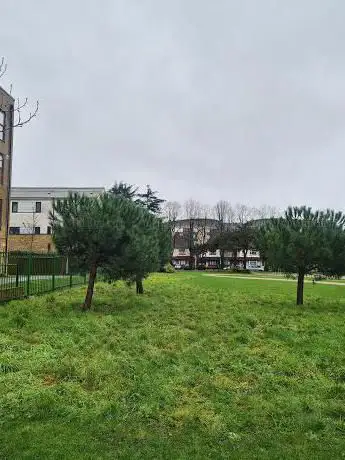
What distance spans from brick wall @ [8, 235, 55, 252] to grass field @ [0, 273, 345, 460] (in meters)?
41.2

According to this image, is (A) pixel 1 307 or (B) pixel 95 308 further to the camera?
(B) pixel 95 308

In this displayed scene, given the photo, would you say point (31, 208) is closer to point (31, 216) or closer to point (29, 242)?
point (31, 216)

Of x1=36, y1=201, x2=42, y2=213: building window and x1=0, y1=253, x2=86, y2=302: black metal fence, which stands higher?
x1=36, y1=201, x2=42, y2=213: building window

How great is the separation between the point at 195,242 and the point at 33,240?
125 ft

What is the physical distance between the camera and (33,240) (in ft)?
172

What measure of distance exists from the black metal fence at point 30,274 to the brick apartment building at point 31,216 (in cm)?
3324

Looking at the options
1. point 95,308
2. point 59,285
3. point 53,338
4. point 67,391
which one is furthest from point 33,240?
point 67,391

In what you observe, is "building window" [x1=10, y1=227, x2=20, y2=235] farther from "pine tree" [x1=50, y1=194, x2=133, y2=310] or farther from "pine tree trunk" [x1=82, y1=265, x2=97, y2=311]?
"pine tree trunk" [x1=82, y1=265, x2=97, y2=311]

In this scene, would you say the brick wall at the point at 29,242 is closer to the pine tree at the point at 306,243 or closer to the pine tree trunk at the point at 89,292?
the pine tree at the point at 306,243

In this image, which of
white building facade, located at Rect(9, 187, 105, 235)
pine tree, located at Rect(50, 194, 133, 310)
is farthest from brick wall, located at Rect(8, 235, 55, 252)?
pine tree, located at Rect(50, 194, 133, 310)

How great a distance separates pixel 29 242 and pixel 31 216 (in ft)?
10.9

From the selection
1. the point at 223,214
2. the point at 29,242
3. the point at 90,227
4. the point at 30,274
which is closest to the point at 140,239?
the point at 90,227

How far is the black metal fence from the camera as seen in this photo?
14.2 meters

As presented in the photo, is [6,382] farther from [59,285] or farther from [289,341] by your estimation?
[59,285]
